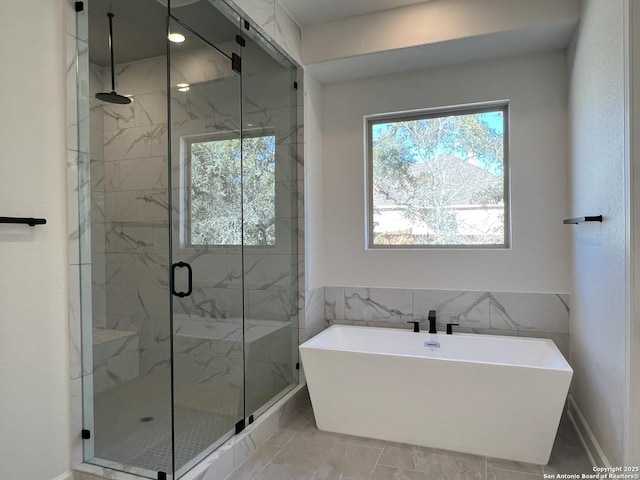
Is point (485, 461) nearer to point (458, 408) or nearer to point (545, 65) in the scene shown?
point (458, 408)

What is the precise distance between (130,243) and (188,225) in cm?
51

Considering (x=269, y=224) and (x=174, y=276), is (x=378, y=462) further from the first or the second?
(x=269, y=224)

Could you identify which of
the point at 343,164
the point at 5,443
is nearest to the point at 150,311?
the point at 5,443

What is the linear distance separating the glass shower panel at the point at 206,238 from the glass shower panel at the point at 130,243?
0.12m

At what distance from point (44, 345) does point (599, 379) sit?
2.70m

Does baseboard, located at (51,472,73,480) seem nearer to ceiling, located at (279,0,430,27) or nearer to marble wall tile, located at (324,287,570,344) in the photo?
marble wall tile, located at (324,287,570,344)

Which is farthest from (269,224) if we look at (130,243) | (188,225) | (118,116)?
(118,116)

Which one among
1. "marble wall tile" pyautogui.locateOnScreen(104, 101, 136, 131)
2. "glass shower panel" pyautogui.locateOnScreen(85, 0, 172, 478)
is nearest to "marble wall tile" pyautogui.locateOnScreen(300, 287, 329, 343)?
"glass shower panel" pyautogui.locateOnScreen(85, 0, 172, 478)

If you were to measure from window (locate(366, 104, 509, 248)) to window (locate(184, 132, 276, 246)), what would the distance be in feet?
3.51

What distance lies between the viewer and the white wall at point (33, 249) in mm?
1568

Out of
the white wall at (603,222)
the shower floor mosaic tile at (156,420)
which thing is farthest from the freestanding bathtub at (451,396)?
the shower floor mosaic tile at (156,420)

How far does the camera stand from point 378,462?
88.7 inches

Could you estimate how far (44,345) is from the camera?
5.54 ft

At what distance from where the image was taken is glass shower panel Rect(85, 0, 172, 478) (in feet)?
6.79
